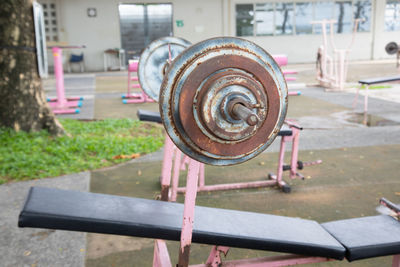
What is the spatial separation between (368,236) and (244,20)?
610 inches

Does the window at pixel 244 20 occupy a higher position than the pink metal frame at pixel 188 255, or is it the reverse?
the window at pixel 244 20

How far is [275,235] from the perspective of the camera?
1563mm

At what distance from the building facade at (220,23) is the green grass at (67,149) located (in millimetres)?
11108

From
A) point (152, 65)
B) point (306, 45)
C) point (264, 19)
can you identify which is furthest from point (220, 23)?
point (152, 65)

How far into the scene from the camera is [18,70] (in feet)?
13.7

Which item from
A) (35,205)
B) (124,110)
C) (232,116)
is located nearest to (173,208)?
(35,205)

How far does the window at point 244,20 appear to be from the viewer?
15984mm

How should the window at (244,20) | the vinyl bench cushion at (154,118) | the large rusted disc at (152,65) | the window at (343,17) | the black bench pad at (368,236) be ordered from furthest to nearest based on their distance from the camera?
the window at (343,17), the window at (244,20), the vinyl bench cushion at (154,118), the large rusted disc at (152,65), the black bench pad at (368,236)

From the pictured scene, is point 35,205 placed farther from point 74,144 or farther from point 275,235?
point 74,144

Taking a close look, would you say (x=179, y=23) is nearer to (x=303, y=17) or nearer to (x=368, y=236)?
(x=303, y=17)

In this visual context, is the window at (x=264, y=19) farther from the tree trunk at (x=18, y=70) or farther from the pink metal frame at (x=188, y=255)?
the pink metal frame at (x=188, y=255)

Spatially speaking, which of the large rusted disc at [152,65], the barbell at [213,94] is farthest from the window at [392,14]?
the barbell at [213,94]

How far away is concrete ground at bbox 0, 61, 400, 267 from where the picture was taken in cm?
218

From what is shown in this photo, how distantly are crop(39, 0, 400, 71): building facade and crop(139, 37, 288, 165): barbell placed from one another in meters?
14.7
